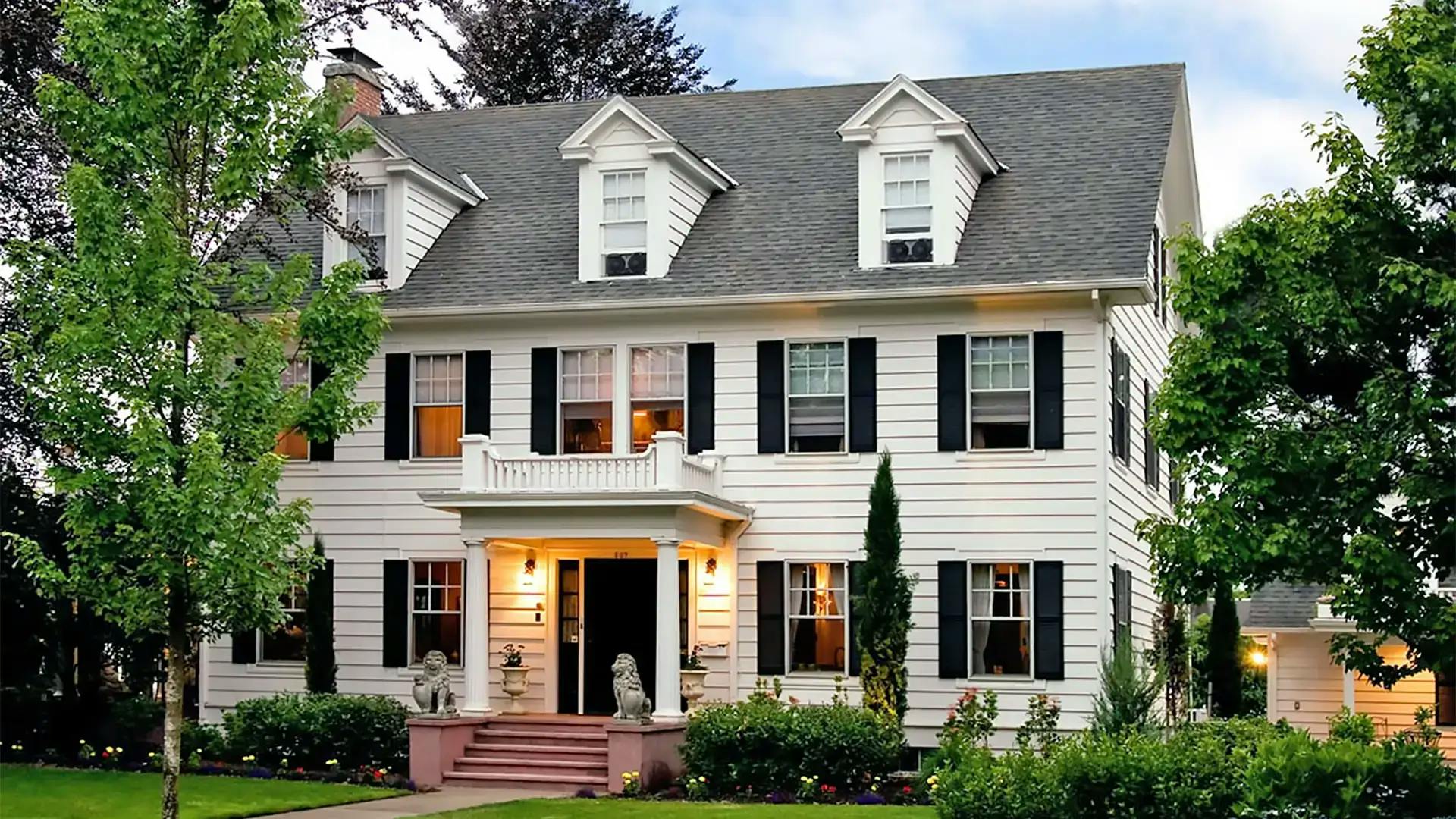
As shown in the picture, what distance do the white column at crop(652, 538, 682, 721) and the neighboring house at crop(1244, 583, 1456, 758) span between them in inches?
631

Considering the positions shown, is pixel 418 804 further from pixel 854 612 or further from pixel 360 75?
pixel 360 75

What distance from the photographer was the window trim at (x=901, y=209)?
2452 centimetres

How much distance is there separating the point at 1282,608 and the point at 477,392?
1806 cm

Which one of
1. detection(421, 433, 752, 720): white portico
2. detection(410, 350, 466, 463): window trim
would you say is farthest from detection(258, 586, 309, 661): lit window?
detection(421, 433, 752, 720): white portico

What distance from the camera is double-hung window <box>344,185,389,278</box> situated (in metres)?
26.8

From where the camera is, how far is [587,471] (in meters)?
23.6

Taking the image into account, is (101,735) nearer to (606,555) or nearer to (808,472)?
(606,555)

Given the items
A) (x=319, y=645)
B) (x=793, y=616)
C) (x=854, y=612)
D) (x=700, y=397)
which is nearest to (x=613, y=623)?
(x=793, y=616)

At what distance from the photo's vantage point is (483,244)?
89.7 ft

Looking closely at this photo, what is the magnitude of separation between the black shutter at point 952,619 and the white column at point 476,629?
234 inches

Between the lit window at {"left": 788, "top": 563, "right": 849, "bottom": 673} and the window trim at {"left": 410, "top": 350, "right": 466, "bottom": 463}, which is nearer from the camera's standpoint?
the lit window at {"left": 788, "top": 563, "right": 849, "bottom": 673}

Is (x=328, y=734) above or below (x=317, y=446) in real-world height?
below

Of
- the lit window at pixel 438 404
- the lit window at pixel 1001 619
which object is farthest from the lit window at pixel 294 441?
the lit window at pixel 1001 619

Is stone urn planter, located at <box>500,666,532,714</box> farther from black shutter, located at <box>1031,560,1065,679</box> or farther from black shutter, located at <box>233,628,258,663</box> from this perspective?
black shutter, located at <box>1031,560,1065,679</box>
